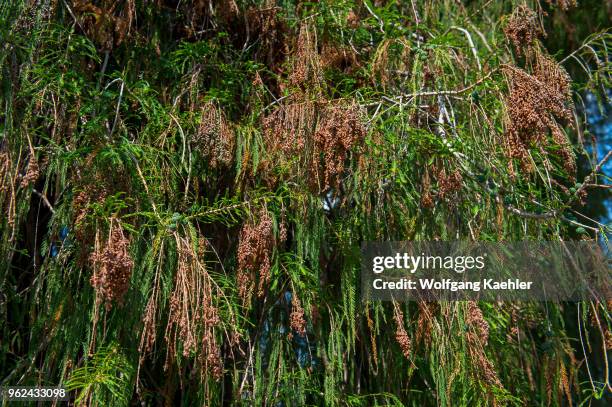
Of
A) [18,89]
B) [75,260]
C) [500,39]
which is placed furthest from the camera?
[500,39]

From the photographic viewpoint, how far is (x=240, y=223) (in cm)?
200

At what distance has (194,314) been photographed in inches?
63.1

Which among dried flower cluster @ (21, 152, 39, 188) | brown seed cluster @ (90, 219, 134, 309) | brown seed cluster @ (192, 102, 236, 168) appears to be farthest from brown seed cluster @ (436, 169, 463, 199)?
dried flower cluster @ (21, 152, 39, 188)

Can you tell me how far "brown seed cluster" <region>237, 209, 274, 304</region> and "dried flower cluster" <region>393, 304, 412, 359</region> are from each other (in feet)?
1.13

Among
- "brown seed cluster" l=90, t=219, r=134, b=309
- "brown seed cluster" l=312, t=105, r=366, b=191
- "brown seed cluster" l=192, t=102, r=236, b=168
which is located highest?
"brown seed cluster" l=192, t=102, r=236, b=168

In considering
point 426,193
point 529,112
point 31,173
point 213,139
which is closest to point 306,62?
point 213,139

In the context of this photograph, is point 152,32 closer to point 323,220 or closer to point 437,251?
point 323,220

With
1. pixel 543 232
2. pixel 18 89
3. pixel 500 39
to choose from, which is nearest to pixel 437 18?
pixel 500 39

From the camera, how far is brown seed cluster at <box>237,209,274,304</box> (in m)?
→ 1.74

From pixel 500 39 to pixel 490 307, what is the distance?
1.03m

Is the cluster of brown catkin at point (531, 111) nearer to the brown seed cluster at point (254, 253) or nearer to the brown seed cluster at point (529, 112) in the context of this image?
the brown seed cluster at point (529, 112)

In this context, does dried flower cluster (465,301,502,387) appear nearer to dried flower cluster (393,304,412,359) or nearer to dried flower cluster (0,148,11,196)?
dried flower cluster (393,304,412,359)

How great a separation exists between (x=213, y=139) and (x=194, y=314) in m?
0.52

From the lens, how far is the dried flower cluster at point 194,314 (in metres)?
1.58
